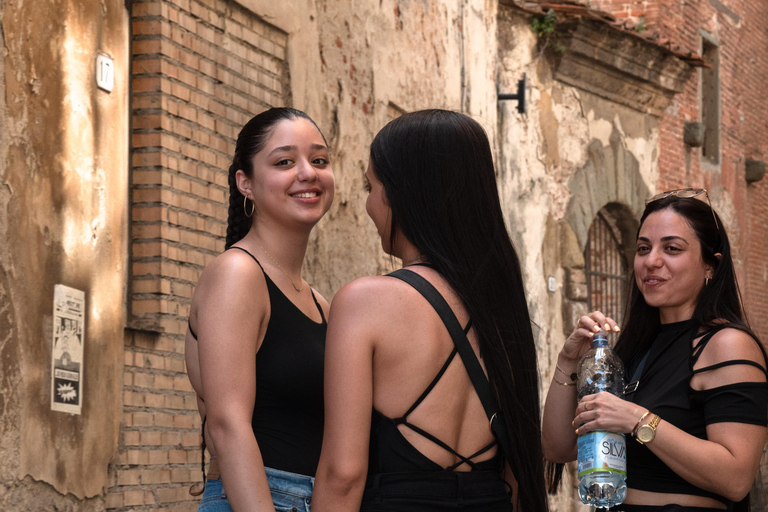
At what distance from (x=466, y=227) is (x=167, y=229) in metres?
2.83

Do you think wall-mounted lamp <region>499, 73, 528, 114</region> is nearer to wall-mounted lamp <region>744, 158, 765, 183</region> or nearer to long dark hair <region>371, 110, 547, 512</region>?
wall-mounted lamp <region>744, 158, 765, 183</region>

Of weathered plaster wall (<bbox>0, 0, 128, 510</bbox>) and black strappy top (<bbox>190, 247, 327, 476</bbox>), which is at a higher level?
weathered plaster wall (<bbox>0, 0, 128, 510</bbox>)

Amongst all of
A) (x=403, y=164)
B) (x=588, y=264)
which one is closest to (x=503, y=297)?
(x=403, y=164)

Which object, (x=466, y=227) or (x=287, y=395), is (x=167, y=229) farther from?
(x=466, y=227)

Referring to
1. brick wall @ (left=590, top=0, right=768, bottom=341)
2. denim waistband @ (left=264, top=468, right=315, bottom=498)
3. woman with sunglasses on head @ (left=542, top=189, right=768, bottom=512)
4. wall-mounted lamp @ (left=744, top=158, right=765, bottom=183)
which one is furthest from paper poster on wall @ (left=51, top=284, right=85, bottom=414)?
wall-mounted lamp @ (left=744, top=158, right=765, bottom=183)

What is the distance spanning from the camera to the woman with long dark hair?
2.27 m

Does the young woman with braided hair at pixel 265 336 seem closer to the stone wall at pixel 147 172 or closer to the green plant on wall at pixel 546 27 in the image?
the stone wall at pixel 147 172

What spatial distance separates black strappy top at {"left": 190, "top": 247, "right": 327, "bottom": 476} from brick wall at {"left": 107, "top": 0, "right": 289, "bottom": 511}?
204 cm

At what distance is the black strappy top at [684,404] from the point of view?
2967 mm

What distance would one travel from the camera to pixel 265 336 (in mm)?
2744

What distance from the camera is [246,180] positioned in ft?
10.0

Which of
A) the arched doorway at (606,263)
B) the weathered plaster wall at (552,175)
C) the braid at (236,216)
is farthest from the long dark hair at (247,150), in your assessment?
the arched doorway at (606,263)

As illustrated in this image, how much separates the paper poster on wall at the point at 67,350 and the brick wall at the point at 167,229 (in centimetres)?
39

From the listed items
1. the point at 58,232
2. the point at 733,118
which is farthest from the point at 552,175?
the point at 58,232
